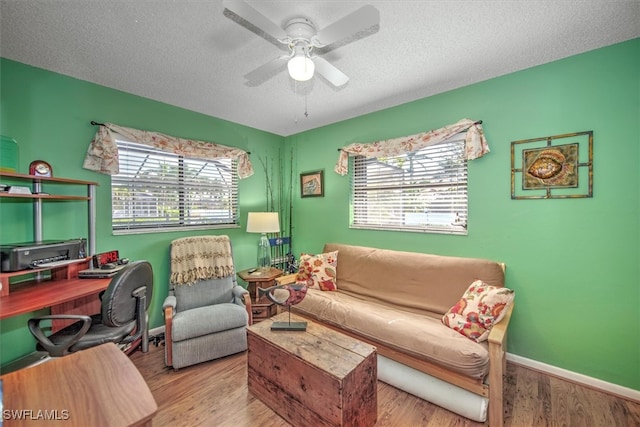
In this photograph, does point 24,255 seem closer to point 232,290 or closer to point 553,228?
point 232,290

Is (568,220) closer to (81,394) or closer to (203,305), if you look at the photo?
(81,394)

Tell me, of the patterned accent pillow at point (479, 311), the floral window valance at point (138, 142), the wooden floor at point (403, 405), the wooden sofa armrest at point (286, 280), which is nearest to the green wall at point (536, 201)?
the floral window valance at point (138, 142)

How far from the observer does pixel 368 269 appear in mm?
2736

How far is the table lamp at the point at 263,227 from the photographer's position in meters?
3.13

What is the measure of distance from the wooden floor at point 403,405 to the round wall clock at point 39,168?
1.78 m

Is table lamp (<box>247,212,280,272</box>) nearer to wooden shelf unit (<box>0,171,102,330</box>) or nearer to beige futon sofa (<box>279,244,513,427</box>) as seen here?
beige futon sofa (<box>279,244,513,427</box>)

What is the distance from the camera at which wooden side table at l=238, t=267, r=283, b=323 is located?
2.90 m

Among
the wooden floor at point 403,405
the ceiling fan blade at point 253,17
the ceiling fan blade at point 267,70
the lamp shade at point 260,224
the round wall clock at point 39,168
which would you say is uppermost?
the ceiling fan blade at point 253,17

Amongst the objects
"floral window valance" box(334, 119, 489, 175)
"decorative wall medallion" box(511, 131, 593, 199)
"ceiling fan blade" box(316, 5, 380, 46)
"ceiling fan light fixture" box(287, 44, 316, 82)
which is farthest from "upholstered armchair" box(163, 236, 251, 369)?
"decorative wall medallion" box(511, 131, 593, 199)

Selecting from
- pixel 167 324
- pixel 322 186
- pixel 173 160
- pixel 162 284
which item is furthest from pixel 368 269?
pixel 173 160

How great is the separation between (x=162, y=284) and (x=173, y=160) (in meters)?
1.38

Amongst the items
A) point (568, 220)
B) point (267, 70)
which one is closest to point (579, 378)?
point (568, 220)

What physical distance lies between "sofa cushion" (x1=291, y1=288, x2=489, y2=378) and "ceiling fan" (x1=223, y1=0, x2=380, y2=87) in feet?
6.04

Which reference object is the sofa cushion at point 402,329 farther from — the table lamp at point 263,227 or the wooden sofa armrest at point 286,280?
the table lamp at point 263,227
